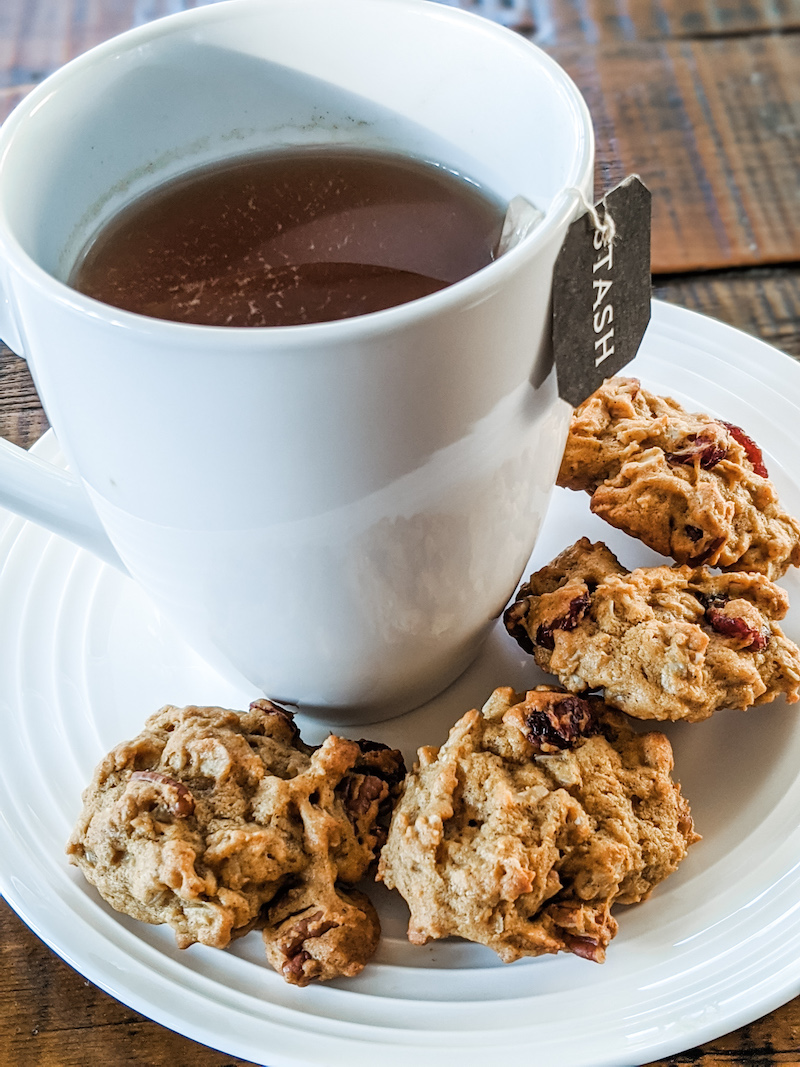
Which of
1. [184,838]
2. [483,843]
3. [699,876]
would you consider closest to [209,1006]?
[184,838]

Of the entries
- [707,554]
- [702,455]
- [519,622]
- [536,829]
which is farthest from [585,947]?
[702,455]

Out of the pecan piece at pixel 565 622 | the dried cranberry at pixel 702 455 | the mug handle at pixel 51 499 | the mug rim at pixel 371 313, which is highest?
the mug rim at pixel 371 313

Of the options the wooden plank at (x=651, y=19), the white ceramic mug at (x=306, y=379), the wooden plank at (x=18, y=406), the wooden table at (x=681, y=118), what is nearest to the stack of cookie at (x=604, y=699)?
the white ceramic mug at (x=306, y=379)

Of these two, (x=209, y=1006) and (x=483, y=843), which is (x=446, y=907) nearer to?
(x=483, y=843)

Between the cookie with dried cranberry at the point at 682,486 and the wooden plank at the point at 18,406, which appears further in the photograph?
the wooden plank at the point at 18,406

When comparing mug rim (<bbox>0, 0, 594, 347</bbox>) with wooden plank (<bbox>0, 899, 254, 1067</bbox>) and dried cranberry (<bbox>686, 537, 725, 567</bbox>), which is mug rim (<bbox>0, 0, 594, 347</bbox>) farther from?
wooden plank (<bbox>0, 899, 254, 1067</bbox>)

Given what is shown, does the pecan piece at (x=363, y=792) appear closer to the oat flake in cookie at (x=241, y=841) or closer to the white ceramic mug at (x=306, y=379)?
the oat flake in cookie at (x=241, y=841)
